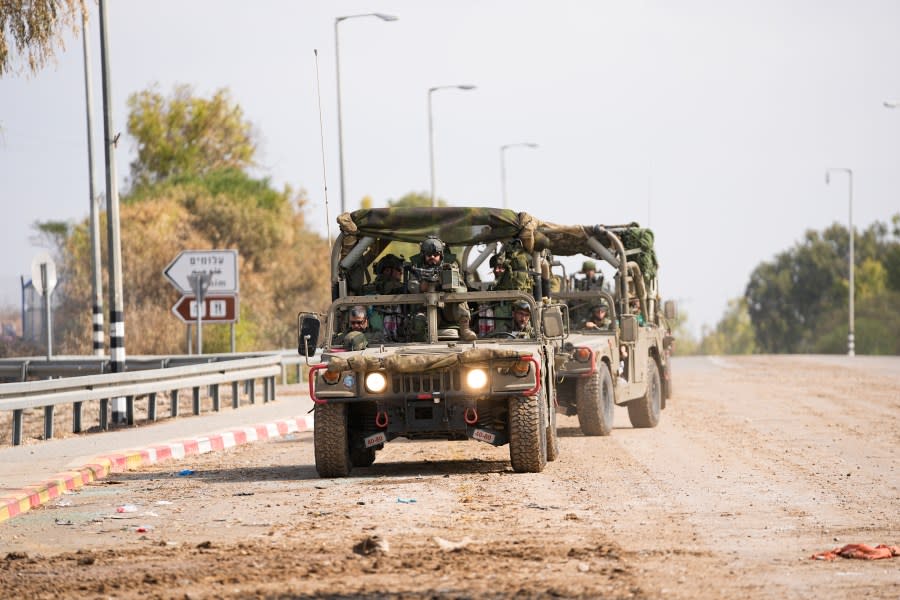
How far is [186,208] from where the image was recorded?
5622 centimetres

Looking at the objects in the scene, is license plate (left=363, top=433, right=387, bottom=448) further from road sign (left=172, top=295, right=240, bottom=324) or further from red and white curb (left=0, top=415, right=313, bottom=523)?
road sign (left=172, top=295, right=240, bottom=324)

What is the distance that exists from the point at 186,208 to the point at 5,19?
35458 millimetres

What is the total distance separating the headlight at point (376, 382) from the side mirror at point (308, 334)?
2.24 ft

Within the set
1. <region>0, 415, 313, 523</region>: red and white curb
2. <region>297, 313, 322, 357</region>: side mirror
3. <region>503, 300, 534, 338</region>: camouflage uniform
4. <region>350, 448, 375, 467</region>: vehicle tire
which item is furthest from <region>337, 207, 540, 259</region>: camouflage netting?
<region>0, 415, 313, 523</region>: red and white curb

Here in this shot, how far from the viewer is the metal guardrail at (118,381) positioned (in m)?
19.3

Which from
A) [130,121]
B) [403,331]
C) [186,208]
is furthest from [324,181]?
[130,121]

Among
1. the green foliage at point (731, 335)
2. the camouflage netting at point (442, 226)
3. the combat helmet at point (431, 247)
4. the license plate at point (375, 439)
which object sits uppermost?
the camouflage netting at point (442, 226)

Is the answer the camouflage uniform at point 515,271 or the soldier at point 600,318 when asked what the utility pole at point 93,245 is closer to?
the soldier at point 600,318

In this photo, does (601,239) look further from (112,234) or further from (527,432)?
(527,432)

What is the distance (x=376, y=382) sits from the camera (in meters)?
14.4

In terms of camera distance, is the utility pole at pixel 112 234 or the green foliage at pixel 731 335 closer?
the utility pole at pixel 112 234

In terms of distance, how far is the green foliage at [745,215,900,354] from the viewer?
99.4m

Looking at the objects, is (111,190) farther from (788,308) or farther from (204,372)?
(788,308)

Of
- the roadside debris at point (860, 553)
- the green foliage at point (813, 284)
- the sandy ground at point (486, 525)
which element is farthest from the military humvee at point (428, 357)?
the green foliage at point (813, 284)
